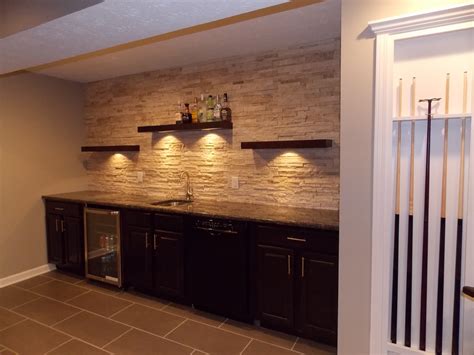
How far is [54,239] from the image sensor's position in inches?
150

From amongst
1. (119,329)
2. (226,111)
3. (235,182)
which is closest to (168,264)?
(119,329)

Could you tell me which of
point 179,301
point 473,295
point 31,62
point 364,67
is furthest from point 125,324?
point 364,67

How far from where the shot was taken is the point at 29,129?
3.73m

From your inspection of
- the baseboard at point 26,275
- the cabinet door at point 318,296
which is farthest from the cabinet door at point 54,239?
the cabinet door at point 318,296

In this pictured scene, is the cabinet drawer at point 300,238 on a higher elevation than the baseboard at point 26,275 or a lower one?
higher

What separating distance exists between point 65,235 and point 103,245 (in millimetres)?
610

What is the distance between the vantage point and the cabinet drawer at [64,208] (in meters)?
3.56

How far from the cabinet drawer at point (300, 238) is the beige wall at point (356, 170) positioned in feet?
1.21

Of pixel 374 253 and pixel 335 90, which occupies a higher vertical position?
pixel 335 90

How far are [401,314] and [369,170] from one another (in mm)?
859

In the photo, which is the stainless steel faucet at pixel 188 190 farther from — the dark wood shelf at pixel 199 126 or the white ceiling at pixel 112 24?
the white ceiling at pixel 112 24

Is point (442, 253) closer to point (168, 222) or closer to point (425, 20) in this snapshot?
point (425, 20)

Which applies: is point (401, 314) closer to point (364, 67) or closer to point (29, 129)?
point (364, 67)

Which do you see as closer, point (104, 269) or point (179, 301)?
point (179, 301)
